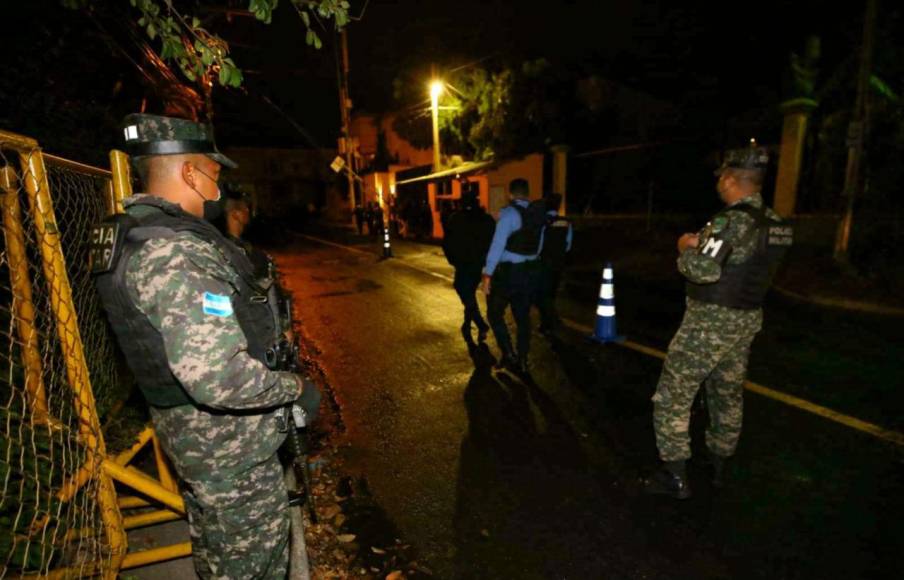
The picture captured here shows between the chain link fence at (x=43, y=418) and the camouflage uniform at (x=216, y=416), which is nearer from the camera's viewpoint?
the camouflage uniform at (x=216, y=416)

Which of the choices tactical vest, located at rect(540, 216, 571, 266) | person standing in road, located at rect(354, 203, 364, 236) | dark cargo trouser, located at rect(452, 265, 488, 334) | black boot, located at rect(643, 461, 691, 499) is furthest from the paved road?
person standing in road, located at rect(354, 203, 364, 236)

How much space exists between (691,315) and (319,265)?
37.9ft

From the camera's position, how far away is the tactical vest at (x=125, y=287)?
5.20ft

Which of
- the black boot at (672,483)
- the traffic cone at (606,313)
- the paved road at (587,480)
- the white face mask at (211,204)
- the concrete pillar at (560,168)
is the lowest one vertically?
the paved road at (587,480)

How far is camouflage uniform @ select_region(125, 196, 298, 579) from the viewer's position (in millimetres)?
1546

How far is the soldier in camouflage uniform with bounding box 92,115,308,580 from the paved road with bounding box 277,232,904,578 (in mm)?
1148

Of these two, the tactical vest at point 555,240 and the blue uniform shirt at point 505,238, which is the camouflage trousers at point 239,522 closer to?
the blue uniform shirt at point 505,238

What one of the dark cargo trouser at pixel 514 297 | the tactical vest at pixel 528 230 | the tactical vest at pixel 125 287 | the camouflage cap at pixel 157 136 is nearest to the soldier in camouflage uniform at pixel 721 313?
the tactical vest at pixel 528 230

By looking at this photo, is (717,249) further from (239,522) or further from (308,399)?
(239,522)

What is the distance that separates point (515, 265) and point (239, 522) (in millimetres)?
3541

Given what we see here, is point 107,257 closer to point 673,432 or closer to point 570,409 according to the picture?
point 673,432

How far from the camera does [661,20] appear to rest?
17.8m

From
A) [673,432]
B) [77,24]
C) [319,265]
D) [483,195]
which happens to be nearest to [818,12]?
[483,195]

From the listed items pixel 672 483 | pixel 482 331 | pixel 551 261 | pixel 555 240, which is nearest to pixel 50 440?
pixel 672 483
